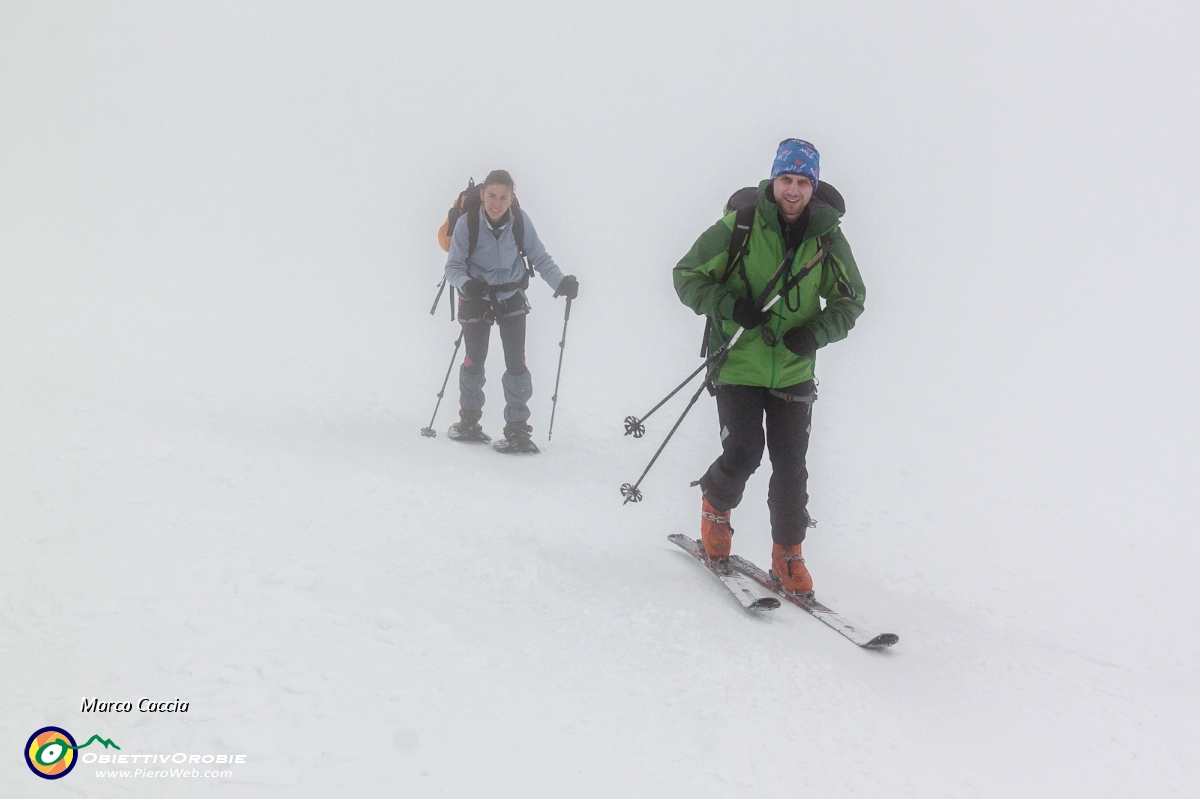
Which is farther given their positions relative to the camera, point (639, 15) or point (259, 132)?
point (639, 15)

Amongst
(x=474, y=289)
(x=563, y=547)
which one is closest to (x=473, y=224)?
(x=474, y=289)

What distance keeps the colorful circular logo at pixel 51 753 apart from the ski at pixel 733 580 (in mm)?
3006

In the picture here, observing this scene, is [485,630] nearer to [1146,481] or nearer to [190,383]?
[190,383]

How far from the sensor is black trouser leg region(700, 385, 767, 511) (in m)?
4.58

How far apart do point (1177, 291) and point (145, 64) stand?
6903 cm

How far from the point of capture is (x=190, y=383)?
814cm

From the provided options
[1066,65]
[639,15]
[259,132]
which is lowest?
[259,132]

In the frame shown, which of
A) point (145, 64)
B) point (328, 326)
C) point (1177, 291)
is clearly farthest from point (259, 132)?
point (1177, 291)

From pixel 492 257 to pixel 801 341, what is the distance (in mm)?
4018

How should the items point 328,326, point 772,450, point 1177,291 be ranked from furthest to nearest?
point 1177,291 < point 328,326 < point 772,450

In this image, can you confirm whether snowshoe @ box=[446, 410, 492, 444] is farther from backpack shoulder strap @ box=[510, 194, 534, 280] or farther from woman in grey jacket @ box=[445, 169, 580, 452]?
backpack shoulder strap @ box=[510, 194, 534, 280]

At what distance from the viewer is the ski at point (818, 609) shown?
163 inches

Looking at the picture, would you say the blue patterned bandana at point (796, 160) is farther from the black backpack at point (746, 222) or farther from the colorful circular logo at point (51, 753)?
the colorful circular logo at point (51, 753)

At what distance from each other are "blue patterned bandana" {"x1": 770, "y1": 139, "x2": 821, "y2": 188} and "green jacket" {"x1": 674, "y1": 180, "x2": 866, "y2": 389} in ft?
0.46
